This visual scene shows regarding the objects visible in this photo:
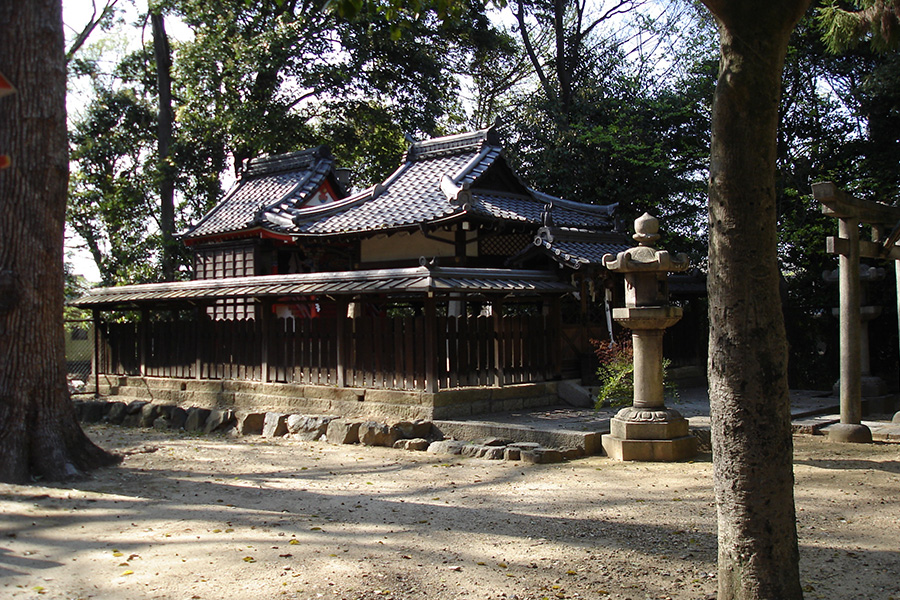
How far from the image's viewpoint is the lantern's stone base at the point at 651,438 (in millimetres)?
9695

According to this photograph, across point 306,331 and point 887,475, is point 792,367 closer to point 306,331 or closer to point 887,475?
point 887,475

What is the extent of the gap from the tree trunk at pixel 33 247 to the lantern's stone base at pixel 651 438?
6793 mm

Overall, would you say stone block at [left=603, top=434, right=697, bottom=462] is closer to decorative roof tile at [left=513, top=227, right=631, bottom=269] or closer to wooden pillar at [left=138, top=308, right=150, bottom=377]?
decorative roof tile at [left=513, top=227, right=631, bottom=269]

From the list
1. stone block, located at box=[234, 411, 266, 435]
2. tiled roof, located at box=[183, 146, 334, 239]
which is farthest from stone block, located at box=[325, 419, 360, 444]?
tiled roof, located at box=[183, 146, 334, 239]

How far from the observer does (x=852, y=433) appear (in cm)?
1078

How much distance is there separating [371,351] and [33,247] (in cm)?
585

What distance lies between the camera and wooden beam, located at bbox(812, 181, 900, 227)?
408 inches

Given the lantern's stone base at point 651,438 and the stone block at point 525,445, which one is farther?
the stone block at point 525,445

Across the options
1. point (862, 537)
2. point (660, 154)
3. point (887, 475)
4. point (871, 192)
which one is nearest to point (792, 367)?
point (871, 192)

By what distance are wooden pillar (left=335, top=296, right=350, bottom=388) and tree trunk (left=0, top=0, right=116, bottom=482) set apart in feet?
16.8

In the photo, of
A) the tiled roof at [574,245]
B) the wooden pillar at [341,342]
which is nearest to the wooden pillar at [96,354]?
the wooden pillar at [341,342]

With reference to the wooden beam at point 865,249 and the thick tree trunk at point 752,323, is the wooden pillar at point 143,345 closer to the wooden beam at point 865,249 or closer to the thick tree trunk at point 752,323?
the wooden beam at point 865,249

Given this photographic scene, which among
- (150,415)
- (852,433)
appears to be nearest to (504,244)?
(852,433)

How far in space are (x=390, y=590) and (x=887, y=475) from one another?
6535 mm
